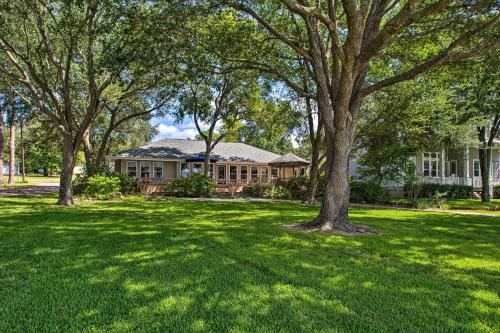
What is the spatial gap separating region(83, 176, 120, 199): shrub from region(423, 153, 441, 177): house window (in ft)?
74.5

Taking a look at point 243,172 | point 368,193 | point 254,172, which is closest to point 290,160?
point 254,172

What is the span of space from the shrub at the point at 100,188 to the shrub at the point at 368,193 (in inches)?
559

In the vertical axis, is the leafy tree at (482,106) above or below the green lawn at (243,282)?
above

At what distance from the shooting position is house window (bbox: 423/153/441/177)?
89.9ft

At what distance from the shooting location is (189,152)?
3039 cm

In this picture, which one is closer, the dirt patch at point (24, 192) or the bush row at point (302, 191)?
the dirt patch at point (24, 192)

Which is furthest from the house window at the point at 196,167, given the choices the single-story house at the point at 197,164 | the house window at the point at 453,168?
the house window at the point at 453,168

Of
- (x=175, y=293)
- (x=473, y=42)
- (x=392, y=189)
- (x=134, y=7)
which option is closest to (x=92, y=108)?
(x=134, y=7)

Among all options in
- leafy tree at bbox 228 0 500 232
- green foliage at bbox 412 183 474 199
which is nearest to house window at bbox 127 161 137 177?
leafy tree at bbox 228 0 500 232

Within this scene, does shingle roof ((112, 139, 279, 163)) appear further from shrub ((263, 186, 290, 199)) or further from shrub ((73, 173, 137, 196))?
shrub ((263, 186, 290, 199))

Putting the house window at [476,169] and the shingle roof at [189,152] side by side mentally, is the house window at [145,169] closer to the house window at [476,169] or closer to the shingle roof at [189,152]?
the shingle roof at [189,152]

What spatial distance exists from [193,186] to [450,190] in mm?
17948

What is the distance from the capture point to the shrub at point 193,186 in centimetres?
2341

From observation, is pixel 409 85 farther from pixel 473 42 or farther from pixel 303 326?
pixel 303 326
